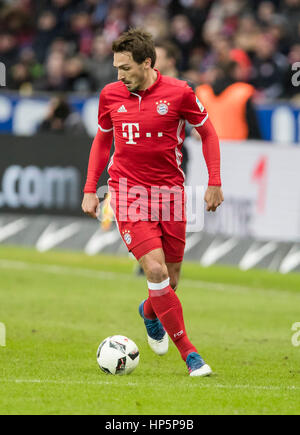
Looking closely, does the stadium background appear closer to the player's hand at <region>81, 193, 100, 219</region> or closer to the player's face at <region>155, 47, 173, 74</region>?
the player's face at <region>155, 47, 173, 74</region>

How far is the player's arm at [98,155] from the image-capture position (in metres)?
8.36

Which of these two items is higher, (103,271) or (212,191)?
(212,191)

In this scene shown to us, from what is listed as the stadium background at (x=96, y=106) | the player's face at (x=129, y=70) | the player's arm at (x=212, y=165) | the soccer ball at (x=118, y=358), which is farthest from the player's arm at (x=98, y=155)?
the stadium background at (x=96, y=106)

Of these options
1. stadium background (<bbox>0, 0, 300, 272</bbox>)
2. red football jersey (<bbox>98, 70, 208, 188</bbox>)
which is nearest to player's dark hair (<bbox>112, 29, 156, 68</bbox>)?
red football jersey (<bbox>98, 70, 208, 188</bbox>)

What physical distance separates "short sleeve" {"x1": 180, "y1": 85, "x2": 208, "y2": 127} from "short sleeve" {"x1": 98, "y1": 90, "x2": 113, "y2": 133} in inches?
23.1

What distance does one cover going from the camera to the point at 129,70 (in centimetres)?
806

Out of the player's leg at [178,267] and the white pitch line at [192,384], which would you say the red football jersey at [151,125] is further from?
the white pitch line at [192,384]

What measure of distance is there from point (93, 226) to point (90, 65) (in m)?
6.10

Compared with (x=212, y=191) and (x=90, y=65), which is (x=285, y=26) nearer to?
(x=90, y=65)

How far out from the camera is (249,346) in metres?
9.84

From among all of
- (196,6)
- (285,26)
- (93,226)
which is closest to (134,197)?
(93,226)

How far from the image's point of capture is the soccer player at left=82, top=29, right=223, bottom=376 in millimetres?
8070

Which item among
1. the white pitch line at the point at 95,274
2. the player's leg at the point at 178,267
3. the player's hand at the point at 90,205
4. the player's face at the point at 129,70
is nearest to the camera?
the player's leg at the point at 178,267

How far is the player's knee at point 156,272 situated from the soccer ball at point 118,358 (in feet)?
1.78
